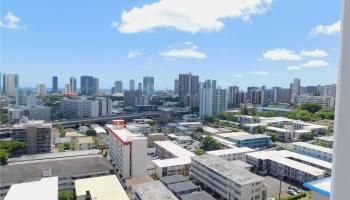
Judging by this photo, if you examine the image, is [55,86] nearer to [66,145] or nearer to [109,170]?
[66,145]

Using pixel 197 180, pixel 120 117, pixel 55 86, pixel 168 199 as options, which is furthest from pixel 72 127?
pixel 55 86

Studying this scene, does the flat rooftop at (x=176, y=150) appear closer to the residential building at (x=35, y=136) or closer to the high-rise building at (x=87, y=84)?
A: the residential building at (x=35, y=136)

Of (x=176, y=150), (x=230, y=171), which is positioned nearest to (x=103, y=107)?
(x=176, y=150)

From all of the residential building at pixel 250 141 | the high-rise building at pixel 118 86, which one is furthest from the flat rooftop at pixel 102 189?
the high-rise building at pixel 118 86

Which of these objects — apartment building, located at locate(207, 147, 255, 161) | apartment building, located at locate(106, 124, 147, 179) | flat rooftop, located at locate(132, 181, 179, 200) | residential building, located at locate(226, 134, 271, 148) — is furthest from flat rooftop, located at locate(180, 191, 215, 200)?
residential building, located at locate(226, 134, 271, 148)

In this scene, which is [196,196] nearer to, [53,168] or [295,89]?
[53,168]

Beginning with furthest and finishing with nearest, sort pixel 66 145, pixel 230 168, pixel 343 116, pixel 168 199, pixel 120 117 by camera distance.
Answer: pixel 120 117, pixel 66 145, pixel 230 168, pixel 168 199, pixel 343 116
